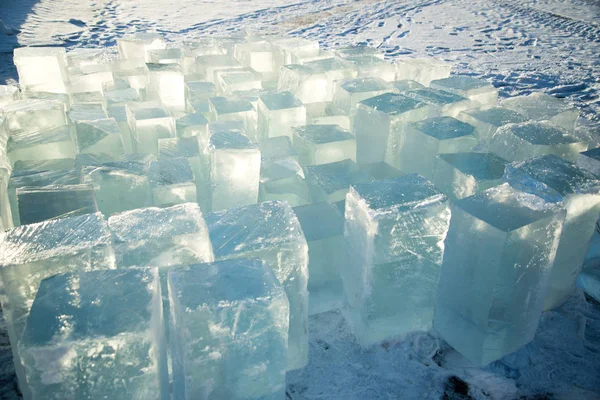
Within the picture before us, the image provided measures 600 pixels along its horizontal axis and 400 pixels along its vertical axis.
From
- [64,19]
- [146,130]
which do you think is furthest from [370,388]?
[64,19]

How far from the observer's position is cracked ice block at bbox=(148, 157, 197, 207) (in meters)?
2.00

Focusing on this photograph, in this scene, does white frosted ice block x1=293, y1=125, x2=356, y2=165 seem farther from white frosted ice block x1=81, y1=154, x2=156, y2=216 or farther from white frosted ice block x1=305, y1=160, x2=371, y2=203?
white frosted ice block x1=81, y1=154, x2=156, y2=216

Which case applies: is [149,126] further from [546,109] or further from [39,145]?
[546,109]

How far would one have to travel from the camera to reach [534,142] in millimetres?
2162

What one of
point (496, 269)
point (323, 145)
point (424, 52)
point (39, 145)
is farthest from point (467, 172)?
point (424, 52)

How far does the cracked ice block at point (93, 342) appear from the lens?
40.8 inches

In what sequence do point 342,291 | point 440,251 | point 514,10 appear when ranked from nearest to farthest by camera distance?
point 440,251
point 342,291
point 514,10

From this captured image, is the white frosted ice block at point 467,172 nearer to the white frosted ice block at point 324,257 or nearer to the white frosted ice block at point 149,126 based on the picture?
the white frosted ice block at point 324,257

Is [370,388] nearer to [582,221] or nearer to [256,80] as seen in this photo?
[582,221]

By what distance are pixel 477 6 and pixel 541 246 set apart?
7.64 metres

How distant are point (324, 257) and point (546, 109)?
1848 mm

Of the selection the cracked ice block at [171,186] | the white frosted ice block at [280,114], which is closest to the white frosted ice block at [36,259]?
the cracked ice block at [171,186]

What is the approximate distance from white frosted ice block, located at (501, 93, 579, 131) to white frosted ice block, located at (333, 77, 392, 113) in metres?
0.84

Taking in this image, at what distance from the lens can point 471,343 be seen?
1.70m
